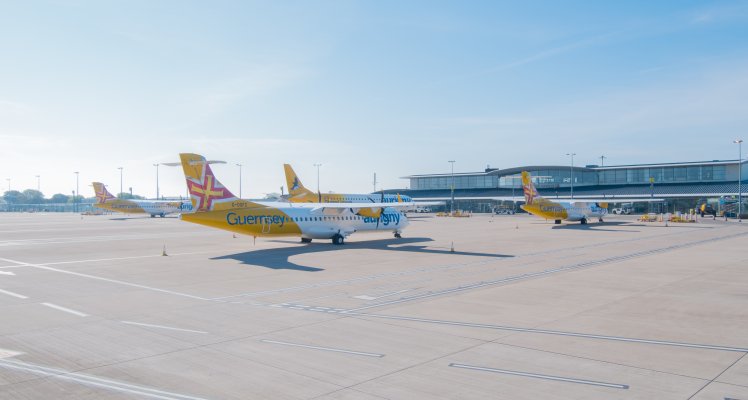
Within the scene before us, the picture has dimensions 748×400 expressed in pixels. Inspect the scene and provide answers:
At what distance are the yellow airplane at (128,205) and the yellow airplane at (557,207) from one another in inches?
2259

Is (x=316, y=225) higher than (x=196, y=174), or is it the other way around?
(x=196, y=174)

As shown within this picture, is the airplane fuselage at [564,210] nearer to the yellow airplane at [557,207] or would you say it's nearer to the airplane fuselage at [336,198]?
the yellow airplane at [557,207]

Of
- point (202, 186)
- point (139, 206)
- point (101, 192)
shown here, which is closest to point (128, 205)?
point (139, 206)

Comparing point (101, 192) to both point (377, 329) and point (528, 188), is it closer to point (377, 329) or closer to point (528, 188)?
point (528, 188)

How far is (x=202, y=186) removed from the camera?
3183 cm

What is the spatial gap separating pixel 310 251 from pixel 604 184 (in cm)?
9313

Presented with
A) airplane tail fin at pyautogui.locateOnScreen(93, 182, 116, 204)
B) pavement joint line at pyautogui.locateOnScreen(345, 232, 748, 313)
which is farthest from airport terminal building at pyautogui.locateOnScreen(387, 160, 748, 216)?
airplane tail fin at pyautogui.locateOnScreen(93, 182, 116, 204)

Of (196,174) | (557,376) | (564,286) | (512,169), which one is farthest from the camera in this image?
(512,169)

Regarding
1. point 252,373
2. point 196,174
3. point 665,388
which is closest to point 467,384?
point 665,388

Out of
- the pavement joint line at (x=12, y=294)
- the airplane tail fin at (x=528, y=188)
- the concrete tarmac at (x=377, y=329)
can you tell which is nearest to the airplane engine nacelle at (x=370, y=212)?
the concrete tarmac at (x=377, y=329)

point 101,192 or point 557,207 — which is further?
point 101,192

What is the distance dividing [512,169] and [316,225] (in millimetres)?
85018

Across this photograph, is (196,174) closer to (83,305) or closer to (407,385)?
(83,305)

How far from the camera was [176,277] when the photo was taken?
2388 cm
